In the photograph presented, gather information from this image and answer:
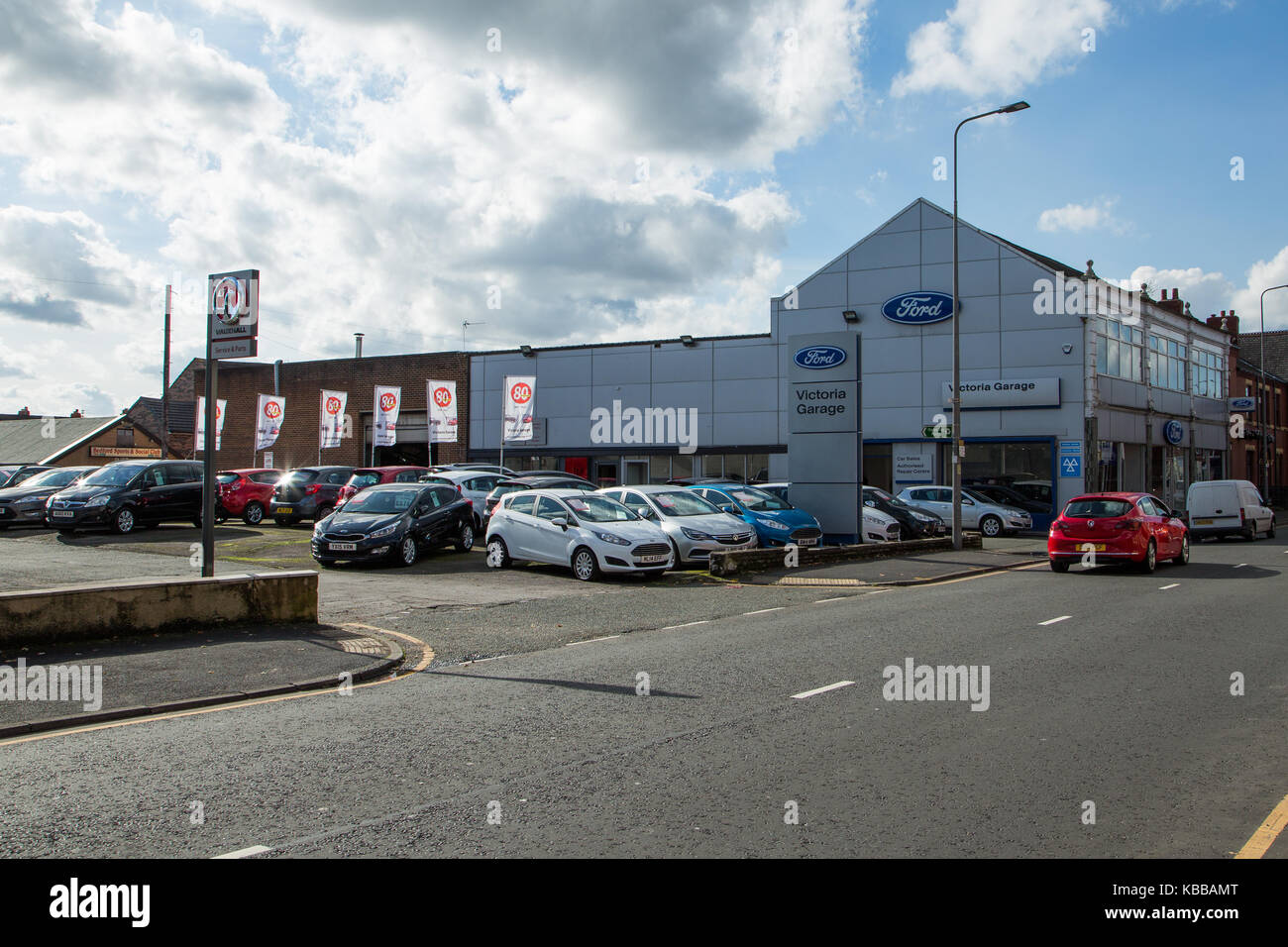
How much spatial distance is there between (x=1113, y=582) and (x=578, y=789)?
45.3ft

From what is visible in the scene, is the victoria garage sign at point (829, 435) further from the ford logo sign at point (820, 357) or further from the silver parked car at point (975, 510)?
the silver parked car at point (975, 510)

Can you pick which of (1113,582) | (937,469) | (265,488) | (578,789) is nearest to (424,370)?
(265,488)

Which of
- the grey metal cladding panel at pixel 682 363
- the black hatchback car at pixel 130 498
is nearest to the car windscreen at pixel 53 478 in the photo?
the black hatchback car at pixel 130 498

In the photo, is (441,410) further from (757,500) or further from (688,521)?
(688,521)

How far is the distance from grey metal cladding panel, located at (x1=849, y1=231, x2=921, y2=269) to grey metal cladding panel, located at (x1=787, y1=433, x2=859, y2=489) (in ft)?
54.9

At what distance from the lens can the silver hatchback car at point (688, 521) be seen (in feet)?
60.3

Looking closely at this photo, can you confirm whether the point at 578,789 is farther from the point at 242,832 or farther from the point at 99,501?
the point at 99,501

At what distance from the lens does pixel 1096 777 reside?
5.39 metres

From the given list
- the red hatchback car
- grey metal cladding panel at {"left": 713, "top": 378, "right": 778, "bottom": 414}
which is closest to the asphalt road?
the red hatchback car

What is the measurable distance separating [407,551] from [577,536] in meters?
3.67

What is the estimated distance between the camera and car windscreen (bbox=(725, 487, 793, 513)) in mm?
21094

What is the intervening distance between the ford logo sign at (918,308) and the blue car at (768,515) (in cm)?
1668

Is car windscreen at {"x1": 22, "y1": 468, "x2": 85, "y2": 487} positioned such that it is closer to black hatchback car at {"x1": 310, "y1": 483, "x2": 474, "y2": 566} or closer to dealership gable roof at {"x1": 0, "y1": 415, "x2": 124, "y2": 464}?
black hatchback car at {"x1": 310, "y1": 483, "x2": 474, "y2": 566}
